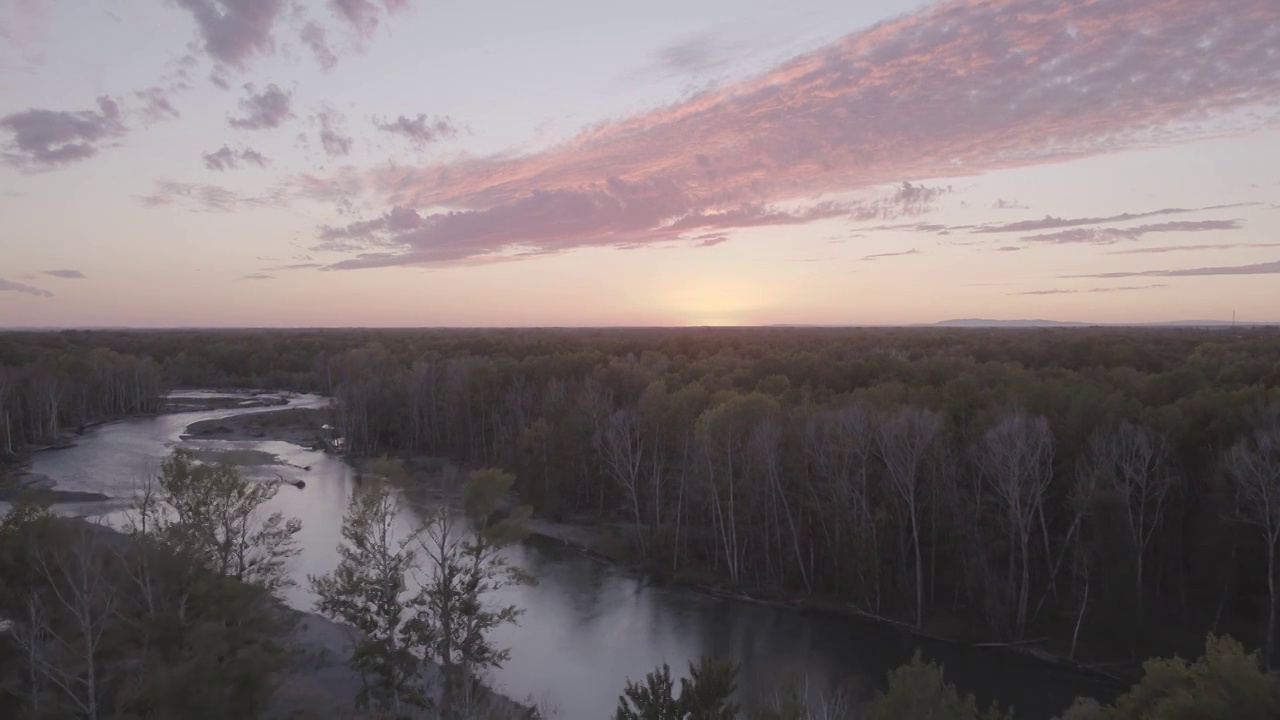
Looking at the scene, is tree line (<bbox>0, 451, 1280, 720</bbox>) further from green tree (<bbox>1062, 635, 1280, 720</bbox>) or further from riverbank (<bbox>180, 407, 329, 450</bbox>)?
riverbank (<bbox>180, 407, 329, 450</bbox>)

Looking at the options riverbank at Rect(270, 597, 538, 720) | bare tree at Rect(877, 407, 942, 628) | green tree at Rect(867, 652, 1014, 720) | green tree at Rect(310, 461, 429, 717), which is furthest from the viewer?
bare tree at Rect(877, 407, 942, 628)

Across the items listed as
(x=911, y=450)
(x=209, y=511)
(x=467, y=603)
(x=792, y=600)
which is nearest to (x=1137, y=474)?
(x=911, y=450)

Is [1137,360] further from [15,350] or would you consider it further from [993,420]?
[15,350]

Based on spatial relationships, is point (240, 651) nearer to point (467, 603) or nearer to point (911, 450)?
point (467, 603)

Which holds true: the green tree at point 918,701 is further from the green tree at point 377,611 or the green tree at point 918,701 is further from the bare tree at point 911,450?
the bare tree at point 911,450

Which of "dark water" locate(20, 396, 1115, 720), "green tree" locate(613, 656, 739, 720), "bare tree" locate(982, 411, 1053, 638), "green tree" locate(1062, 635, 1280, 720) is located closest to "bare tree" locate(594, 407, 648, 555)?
"dark water" locate(20, 396, 1115, 720)

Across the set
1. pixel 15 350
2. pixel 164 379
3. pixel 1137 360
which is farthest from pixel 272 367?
pixel 1137 360
